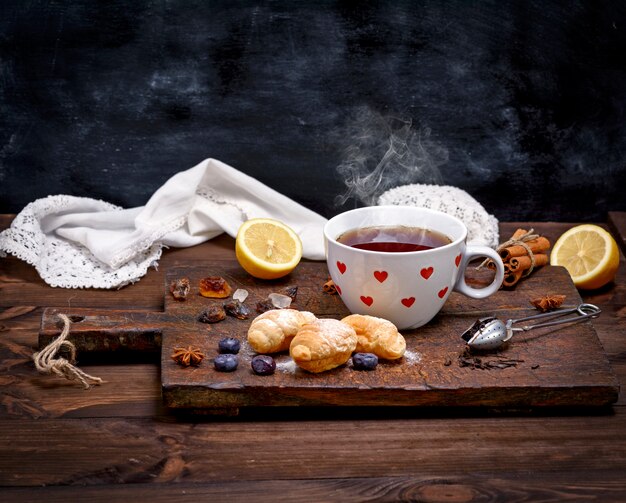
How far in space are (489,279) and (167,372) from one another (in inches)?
33.2

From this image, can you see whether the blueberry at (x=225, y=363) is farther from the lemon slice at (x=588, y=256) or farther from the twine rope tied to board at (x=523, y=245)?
the lemon slice at (x=588, y=256)

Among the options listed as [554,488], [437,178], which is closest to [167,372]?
[554,488]

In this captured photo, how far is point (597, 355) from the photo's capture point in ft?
5.13

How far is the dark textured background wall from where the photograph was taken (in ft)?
7.80

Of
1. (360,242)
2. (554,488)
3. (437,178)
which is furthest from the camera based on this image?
(437,178)

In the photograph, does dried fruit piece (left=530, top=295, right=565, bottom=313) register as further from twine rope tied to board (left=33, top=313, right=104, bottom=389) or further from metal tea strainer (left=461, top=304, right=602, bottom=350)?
twine rope tied to board (left=33, top=313, right=104, bottom=389)

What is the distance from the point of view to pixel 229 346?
5.04ft

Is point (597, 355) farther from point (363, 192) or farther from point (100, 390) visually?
point (363, 192)

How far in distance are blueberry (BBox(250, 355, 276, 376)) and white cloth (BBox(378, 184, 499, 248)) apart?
92cm

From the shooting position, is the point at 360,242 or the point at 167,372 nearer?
the point at 167,372

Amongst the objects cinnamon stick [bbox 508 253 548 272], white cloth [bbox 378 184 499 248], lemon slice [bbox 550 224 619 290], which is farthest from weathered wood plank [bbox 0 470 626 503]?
white cloth [bbox 378 184 499 248]

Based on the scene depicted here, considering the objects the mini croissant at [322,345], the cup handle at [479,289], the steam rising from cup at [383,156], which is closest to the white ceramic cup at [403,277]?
the cup handle at [479,289]

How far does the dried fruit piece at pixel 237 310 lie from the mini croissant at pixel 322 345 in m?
0.25

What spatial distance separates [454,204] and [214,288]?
81 cm
